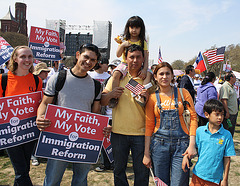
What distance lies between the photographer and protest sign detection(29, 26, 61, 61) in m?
5.80

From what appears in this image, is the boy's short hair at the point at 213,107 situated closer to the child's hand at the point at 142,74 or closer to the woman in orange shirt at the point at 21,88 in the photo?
the child's hand at the point at 142,74

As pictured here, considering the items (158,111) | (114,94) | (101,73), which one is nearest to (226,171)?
(158,111)

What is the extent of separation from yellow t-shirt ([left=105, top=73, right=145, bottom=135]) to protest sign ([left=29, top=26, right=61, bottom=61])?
4.24 metres

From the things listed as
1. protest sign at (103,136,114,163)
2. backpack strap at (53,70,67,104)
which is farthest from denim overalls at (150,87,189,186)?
protest sign at (103,136,114,163)

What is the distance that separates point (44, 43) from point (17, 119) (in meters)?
4.18

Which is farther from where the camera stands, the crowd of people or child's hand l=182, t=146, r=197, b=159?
the crowd of people

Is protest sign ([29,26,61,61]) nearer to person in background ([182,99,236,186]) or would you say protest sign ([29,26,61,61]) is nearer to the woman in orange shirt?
the woman in orange shirt

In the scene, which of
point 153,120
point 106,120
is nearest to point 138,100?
point 153,120

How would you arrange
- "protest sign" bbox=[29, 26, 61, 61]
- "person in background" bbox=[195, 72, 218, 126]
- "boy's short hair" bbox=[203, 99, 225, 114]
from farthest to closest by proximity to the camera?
"protest sign" bbox=[29, 26, 61, 61] < "person in background" bbox=[195, 72, 218, 126] < "boy's short hair" bbox=[203, 99, 225, 114]

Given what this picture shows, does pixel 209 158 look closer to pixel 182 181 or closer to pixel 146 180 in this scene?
pixel 182 181

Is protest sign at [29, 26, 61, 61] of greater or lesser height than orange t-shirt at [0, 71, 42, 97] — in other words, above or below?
above

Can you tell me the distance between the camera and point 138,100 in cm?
228

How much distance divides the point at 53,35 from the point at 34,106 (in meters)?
4.27

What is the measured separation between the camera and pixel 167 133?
84.2 inches
